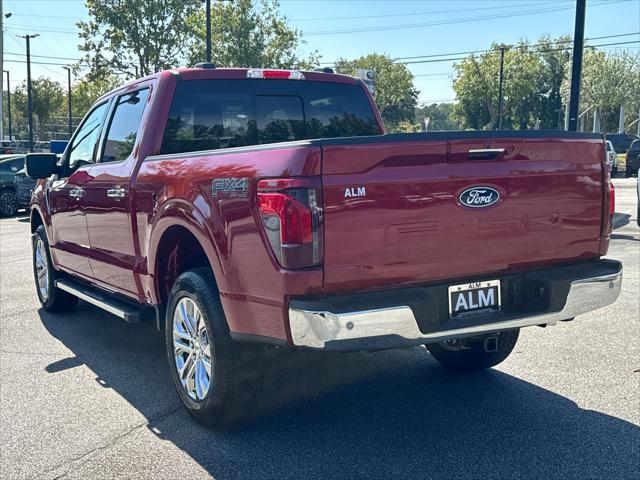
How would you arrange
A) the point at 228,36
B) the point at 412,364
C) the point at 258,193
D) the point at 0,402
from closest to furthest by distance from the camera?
the point at 258,193 → the point at 0,402 → the point at 412,364 → the point at 228,36

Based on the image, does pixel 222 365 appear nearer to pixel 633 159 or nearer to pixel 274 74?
pixel 274 74

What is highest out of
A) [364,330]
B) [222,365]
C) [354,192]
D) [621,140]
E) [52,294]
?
[621,140]

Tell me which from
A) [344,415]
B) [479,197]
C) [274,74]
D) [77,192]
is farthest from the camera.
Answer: [77,192]

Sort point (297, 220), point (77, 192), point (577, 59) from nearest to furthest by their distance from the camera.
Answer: point (297, 220) → point (77, 192) → point (577, 59)

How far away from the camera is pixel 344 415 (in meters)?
3.98

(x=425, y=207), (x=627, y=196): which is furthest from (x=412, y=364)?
(x=627, y=196)

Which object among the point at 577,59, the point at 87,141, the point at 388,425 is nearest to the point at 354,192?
the point at 388,425

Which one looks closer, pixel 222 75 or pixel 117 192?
pixel 117 192

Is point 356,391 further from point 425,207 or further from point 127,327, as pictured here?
point 127,327

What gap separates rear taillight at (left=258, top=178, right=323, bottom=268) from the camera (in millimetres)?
2959

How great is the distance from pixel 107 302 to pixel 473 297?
2.91m

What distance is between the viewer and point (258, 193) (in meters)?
3.09

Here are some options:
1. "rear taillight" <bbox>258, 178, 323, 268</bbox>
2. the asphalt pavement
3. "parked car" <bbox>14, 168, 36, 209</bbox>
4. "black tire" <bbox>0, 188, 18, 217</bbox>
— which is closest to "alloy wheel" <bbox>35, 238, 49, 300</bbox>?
the asphalt pavement

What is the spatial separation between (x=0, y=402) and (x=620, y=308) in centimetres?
542
